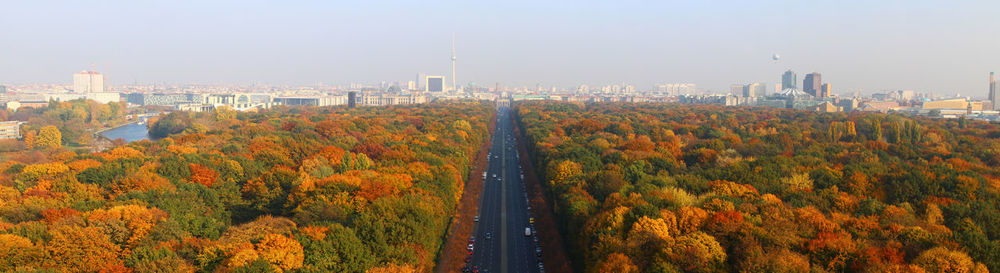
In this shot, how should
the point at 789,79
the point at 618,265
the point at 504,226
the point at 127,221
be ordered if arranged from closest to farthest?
the point at 618,265
the point at 127,221
the point at 504,226
the point at 789,79

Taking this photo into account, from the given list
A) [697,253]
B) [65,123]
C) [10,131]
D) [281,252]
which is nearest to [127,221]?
[281,252]

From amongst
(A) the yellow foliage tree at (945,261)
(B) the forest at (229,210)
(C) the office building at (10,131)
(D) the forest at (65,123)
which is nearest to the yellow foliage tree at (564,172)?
(B) the forest at (229,210)

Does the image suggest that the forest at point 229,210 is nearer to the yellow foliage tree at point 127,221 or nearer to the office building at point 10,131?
the yellow foliage tree at point 127,221

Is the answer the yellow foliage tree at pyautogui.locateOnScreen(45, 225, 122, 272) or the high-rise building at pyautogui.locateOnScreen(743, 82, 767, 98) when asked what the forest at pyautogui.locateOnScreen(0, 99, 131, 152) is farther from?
the high-rise building at pyautogui.locateOnScreen(743, 82, 767, 98)

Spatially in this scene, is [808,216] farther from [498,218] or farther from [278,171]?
[278,171]

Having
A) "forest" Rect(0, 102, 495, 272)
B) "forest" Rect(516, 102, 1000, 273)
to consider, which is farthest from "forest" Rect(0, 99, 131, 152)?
"forest" Rect(516, 102, 1000, 273)

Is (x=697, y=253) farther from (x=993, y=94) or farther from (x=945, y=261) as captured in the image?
(x=993, y=94)
